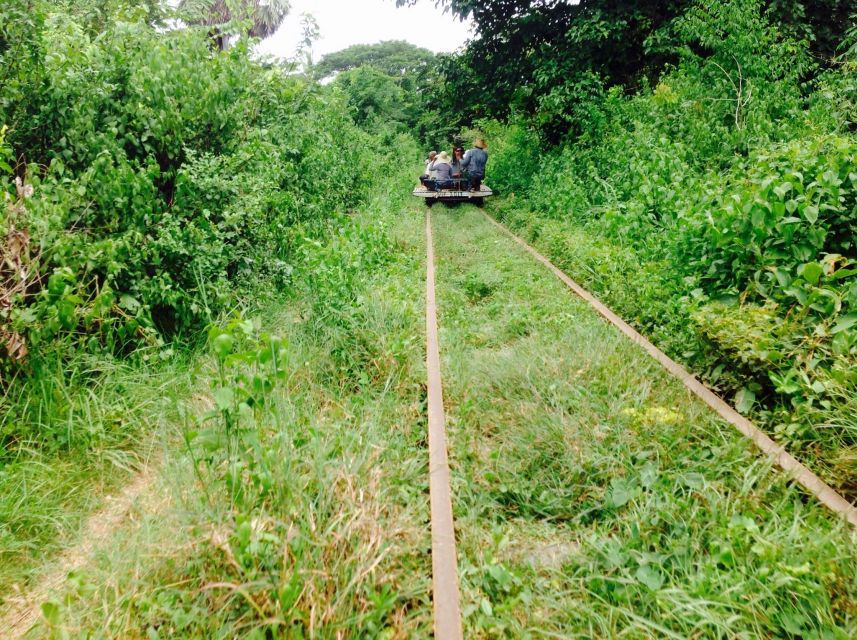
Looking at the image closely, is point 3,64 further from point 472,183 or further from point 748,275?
point 472,183

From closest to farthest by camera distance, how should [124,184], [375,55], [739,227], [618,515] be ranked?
1. [618,515]
2. [124,184]
3. [739,227]
4. [375,55]

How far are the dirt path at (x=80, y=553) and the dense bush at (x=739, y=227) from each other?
137 inches

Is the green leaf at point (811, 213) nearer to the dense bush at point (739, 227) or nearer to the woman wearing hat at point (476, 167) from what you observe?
the dense bush at point (739, 227)

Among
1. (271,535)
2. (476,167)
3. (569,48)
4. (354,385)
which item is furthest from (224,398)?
(476,167)

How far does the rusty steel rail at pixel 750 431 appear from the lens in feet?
8.05

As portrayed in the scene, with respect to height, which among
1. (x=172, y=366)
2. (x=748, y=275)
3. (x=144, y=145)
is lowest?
(x=172, y=366)

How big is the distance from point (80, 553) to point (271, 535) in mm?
1124

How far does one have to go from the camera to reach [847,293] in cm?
340

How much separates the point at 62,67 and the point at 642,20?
11644mm

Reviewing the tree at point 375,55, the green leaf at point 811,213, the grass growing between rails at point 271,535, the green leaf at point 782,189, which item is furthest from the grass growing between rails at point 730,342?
the tree at point 375,55

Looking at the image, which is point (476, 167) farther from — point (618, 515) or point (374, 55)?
point (374, 55)

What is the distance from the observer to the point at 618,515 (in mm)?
2650

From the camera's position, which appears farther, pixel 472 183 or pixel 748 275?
pixel 472 183

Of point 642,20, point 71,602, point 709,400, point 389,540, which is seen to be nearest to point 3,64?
point 71,602
